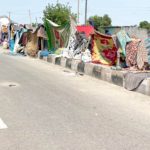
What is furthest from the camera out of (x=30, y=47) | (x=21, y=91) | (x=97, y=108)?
(x=30, y=47)

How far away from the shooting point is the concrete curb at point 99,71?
9945 millimetres

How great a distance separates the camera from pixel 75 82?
38.9 feet

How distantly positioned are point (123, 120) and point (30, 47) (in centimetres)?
1600

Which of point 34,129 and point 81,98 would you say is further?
point 81,98

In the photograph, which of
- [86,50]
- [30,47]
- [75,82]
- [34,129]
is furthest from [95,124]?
[30,47]

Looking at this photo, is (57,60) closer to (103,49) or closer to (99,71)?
(103,49)

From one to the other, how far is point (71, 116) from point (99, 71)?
597cm

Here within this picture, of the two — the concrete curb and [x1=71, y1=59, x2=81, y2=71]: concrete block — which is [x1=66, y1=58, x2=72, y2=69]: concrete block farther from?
[x1=71, y1=59, x2=81, y2=71]: concrete block

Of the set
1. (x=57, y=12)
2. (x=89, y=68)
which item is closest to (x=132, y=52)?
(x=89, y=68)

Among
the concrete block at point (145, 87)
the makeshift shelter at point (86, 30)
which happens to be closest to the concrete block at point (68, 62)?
the makeshift shelter at point (86, 30)

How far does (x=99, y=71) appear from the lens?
12766 mm

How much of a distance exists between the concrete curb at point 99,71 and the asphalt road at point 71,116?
281 mm

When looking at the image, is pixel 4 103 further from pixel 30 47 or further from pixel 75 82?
pixel 30 47

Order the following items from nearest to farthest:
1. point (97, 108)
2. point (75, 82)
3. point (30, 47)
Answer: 1. point (97, 108)
2. point (75, 82)
3. point (30, 47)
